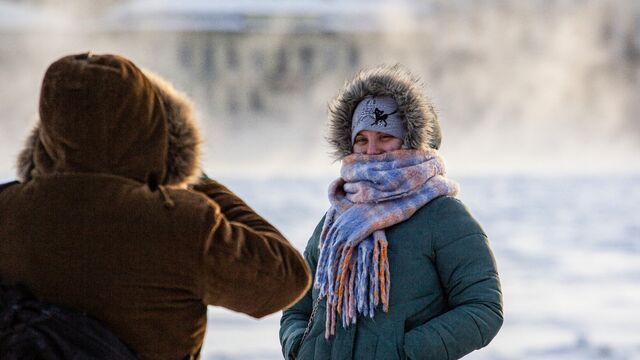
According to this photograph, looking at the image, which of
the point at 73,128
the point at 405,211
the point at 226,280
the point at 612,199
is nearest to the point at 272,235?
the point at 226,280

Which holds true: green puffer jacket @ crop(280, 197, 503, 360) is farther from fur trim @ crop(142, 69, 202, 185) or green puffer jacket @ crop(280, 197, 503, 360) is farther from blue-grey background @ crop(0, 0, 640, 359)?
blue-grey background @ crop(0, 0, 640, 359)

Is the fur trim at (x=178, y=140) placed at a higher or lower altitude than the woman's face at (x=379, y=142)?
lower

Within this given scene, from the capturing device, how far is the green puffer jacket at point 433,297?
7.10 feet

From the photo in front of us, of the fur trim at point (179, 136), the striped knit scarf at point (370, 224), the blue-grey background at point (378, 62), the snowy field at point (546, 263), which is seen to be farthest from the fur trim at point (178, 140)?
the blue-grey background at point (378, 62)

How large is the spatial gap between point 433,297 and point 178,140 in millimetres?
794

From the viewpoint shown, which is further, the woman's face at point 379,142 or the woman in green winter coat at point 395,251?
the woman's face at point 379,142

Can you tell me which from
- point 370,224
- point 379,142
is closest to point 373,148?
point 379,142

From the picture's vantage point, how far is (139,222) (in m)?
1.58

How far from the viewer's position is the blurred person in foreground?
1.58 m

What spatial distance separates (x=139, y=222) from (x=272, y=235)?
0.69 feet

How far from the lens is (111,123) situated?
1.56 metres

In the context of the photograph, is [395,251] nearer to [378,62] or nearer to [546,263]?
[546,263]

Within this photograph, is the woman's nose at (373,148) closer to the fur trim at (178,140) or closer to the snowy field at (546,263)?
the fur trim at (178,140)

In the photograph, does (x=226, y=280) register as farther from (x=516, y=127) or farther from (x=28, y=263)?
(x=516, y=127)
